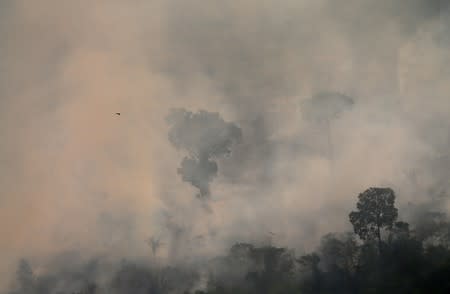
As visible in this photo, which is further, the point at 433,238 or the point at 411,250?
the point at 433,238

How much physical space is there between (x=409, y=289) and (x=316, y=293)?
44.0 meters

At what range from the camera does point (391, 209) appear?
190m

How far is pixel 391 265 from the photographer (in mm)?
181875

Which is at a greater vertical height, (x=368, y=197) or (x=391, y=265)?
(x=368, y=197)

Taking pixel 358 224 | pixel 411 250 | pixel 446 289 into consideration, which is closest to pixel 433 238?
pixel 411 250

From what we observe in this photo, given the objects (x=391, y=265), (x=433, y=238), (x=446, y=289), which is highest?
(x=433, y=238)

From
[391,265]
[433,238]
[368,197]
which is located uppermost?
[368,197]

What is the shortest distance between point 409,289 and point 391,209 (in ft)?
120

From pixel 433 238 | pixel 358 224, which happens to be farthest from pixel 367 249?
pixel 433 238

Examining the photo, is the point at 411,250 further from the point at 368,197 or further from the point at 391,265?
the point at 368,197

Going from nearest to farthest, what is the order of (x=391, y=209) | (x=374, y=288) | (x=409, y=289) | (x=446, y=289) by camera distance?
(x=446, y=289) → (x=409, y=289) → (x=374, y=288) → (x=391, y=209)

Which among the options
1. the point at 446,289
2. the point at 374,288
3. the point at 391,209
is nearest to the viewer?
the point at 446,289

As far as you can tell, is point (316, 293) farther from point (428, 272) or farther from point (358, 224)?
point (428, 272)

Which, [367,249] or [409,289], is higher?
[367,249]
